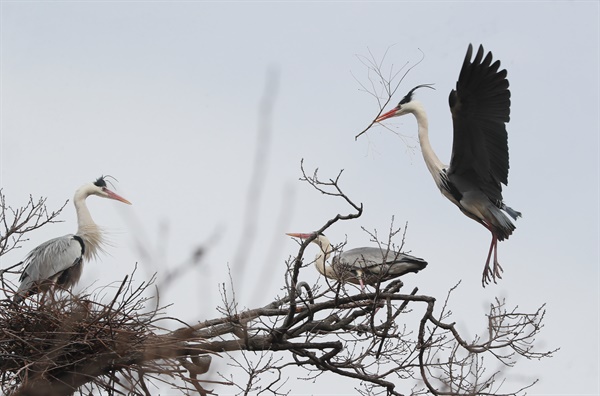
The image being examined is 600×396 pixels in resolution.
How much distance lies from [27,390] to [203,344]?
1.04 m

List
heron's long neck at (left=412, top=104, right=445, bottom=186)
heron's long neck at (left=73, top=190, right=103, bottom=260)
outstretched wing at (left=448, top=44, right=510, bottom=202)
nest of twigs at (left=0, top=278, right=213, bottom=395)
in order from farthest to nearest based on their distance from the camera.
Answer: heron's long neck at (left=73, top=190, right=103, bottom=260), heron's long neck at (left=412, top=104, right=445, bottom=186), outstretched wing at (left=448, top=44, right=510, bottom=202), nest of twigs at (left=0, top=278, right=213, bottom=395)

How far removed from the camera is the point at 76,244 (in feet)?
31.3

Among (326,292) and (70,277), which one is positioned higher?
(70,277)

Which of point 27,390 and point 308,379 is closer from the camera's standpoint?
point 27,390

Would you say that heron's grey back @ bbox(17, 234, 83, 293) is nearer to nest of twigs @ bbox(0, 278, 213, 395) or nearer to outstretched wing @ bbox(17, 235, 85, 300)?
outstretched wing @ bbox(17, 235, 85, 300)

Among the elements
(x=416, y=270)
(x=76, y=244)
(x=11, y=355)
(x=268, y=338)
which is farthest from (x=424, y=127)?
(x=11, y=355)

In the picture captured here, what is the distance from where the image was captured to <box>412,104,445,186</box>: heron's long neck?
930cm

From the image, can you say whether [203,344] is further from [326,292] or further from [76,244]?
[76,244]

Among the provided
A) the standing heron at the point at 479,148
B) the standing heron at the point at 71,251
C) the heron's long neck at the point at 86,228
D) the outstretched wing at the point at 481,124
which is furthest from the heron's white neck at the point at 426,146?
the heron's long neck at the point at 86,228

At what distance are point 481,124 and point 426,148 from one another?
942 mm

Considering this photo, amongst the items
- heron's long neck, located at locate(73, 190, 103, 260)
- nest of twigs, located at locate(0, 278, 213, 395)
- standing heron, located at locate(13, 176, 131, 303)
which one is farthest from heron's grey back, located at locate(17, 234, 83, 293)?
nest of twigs, located at locate(0, 278, 213, 395)

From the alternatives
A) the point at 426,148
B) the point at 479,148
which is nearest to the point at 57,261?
the point at 426,148

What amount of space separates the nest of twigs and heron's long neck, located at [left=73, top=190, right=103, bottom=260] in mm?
4163

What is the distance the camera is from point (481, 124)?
848 centimetres
